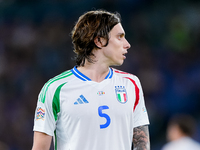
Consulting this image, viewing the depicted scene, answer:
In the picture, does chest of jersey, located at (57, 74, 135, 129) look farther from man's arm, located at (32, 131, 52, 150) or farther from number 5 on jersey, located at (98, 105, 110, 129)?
man's arm, located at (32, 131, 52, 150)

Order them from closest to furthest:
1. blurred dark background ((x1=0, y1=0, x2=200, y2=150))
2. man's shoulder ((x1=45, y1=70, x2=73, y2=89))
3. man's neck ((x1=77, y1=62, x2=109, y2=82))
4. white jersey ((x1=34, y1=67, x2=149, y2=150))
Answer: white jersey ((x1=34, y1=67, x2=149, y2=150)) → man's shoulder ((x1=45, y1=70, x2=73, y2=89)) → man's neck ((x1=77, y1=62, x2=109, y2=82)) → blurred dark background ((x1=0, y1=0, x2=200, y2=150))

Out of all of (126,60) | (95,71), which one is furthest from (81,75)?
(126,60)

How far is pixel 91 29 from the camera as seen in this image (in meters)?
3.07

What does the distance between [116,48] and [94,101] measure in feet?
1.55

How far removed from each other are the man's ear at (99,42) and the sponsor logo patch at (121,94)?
0.37 metres

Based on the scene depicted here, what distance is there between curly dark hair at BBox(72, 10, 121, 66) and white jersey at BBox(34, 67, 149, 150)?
223 mm

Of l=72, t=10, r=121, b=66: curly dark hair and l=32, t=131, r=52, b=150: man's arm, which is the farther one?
l=72, t=10, r=121, b=66: curly dark hair

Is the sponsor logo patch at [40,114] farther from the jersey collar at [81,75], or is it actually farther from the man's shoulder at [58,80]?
the jersey collar at [81,75]

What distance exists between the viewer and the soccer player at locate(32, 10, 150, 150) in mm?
2828

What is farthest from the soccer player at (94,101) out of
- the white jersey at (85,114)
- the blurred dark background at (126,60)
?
the blurred dark background at (126,60)

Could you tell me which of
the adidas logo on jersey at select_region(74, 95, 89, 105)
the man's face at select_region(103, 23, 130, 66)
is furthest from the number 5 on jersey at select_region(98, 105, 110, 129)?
the man's face at select_region(103, 23, 130, 66)

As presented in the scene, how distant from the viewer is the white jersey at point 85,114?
9.25 ft

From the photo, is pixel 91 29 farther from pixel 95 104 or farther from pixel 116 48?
pixel 95 104

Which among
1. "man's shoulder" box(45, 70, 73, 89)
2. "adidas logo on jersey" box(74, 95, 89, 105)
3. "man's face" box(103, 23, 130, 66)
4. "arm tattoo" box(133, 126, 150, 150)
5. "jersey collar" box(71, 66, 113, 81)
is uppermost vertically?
"man's face" box(103, 23, 130, 66)
